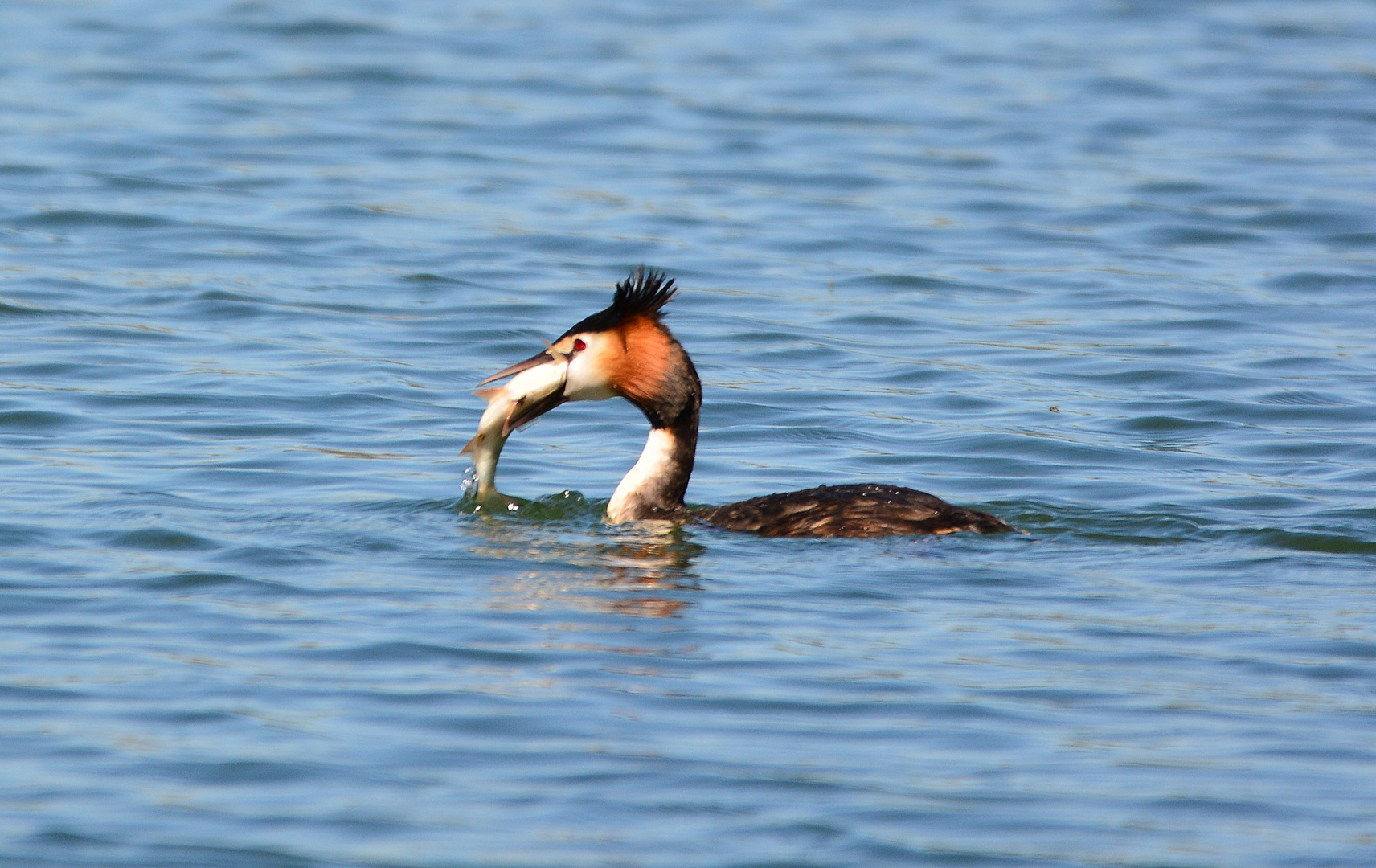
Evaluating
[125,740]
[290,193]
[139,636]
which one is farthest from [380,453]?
[290,193]

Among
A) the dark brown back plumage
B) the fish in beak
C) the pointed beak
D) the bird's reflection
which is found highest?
the pointed beak

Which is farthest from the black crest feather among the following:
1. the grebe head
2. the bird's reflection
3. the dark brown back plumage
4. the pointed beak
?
the dark brown back plumage

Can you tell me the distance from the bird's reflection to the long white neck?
98 millimetres

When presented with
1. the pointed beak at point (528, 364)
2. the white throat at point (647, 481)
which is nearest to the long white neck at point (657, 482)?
the white throat at point (647, 481)

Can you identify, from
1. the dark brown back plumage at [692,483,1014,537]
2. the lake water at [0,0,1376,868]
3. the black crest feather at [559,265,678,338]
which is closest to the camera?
the lake water at [0,0,1376,868]

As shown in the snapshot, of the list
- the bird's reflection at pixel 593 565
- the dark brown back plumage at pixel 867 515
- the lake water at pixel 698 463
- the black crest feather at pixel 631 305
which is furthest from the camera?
the black crest feather at pixel 631 305

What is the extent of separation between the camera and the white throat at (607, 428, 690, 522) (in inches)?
352

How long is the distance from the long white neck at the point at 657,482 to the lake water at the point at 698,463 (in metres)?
0.15

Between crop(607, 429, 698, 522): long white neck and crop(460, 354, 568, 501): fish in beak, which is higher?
crop(460, 354, 568, 501): fish in beak

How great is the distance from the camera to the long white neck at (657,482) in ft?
29.4

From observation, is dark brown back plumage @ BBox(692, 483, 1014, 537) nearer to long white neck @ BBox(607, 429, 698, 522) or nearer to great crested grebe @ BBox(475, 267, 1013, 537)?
great crested grebe @ BBox(475, 267, 1013, 537)

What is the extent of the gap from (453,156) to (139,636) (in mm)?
11872

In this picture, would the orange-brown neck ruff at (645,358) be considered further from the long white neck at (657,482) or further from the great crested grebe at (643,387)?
the long white neck at (657,482)

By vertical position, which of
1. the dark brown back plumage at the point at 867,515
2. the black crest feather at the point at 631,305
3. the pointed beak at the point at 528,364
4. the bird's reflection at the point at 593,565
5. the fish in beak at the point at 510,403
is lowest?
the bird's reflection at the point at 593,565
